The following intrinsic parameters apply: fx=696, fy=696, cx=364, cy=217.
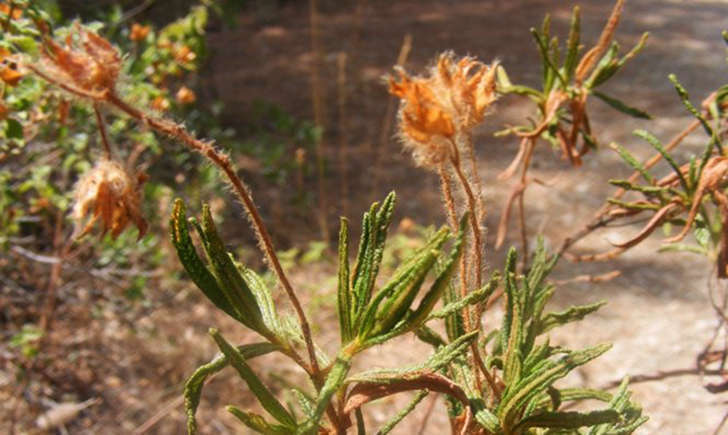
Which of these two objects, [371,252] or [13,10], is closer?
[371,252]

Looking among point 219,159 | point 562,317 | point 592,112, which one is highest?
point 219,159

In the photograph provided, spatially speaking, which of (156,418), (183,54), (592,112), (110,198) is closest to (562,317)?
(110,198)

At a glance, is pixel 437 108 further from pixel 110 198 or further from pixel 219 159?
pixel 110 198

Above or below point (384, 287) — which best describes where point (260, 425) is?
below

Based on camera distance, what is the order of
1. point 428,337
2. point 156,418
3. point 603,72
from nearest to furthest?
point 428,337 → point 603,72 → point 156,418

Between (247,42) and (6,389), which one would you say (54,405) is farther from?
(247,42)

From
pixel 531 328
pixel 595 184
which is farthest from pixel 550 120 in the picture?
pixel 595 184

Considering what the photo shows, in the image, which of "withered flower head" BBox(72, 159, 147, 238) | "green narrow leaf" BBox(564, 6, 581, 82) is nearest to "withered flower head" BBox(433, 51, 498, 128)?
"withered flower head" BBox(72, 159, 147, 238)
